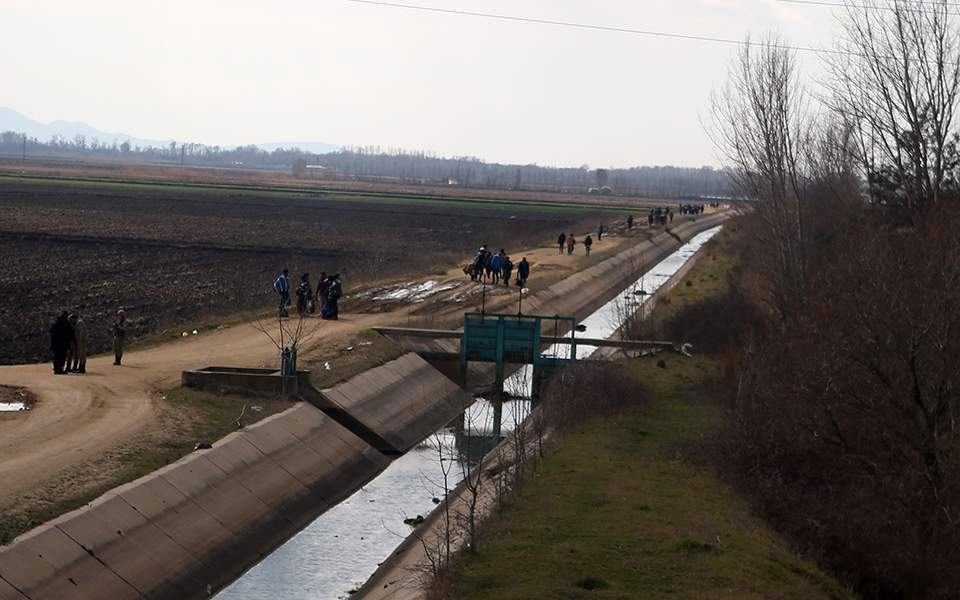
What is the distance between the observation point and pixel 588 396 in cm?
3584

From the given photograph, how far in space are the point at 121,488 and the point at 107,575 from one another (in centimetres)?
322

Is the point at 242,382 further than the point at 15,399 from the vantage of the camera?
Yes

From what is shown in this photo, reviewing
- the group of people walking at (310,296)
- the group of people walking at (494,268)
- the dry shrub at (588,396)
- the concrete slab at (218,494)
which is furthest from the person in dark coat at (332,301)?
the concrete slab at (218,494)

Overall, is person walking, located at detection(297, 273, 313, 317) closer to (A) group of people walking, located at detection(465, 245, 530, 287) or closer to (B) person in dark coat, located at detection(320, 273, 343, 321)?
(B) person in dark coat, located at detection(320, 273, 343, 321)

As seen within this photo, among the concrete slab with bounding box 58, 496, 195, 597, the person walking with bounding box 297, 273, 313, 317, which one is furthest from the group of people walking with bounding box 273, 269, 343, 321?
the concrete slab with bounding box 58, 496, 195, 597

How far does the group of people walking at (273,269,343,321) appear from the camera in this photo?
157 feet

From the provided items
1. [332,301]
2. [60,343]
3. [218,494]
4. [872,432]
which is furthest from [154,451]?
[332,301]

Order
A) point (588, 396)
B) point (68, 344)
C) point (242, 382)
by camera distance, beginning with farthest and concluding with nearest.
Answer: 1. point (588, 396)
2. point (242, 382)
3. point (68, 344)

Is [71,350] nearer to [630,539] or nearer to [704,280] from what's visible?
[630,539]

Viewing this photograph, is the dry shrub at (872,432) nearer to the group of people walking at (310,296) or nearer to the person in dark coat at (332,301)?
the group of people walking at (310,296)

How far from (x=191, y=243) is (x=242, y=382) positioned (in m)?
57.3

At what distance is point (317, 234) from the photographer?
106 m

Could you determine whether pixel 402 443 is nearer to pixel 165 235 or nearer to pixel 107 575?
pixel 107 575

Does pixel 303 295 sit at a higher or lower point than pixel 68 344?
lower
